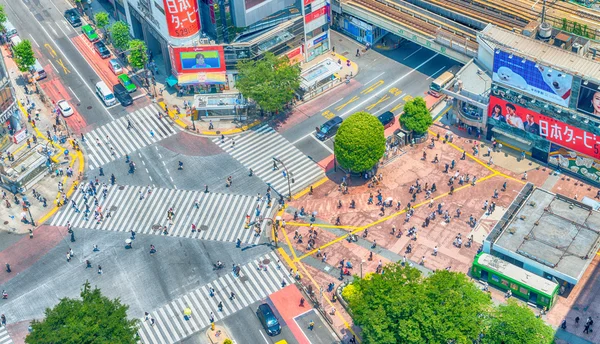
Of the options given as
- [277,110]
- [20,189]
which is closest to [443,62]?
[277,110]

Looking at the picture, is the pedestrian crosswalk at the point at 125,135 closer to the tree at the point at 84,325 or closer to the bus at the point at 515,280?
the tree at the point at 84,325

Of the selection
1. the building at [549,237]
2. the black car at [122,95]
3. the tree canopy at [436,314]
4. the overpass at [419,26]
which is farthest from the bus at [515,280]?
the black car at [122,95]

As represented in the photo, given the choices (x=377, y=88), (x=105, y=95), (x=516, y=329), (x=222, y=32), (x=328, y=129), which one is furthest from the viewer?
(x=105, y=95)

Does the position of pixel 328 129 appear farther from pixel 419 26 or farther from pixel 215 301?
pixel 215 301

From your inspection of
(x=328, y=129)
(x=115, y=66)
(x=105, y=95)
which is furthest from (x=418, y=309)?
(x=115, y=66)

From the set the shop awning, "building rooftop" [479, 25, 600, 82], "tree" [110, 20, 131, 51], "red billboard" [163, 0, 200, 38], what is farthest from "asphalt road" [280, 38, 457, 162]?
"tree" [110, 20, 131, 51]

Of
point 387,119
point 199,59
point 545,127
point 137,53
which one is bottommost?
point 387,119

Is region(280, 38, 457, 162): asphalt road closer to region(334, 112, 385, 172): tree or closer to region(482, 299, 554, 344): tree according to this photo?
region(334, 112, 385, 172): tree
